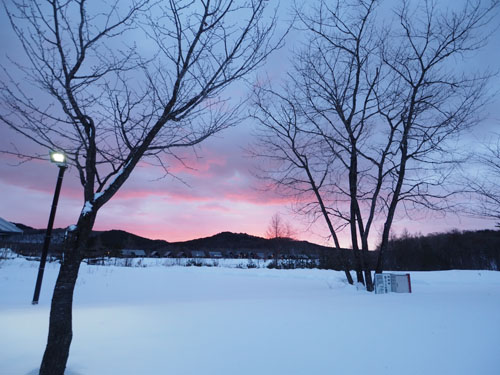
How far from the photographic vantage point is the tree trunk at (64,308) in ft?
8.81

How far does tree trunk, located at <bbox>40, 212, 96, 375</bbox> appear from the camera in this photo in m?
2.69

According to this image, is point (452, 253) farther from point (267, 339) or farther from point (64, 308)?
point (64, 308)

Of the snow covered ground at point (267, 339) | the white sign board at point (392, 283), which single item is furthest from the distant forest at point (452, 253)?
the snow covered ground at point (267, 339)

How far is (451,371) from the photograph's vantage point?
2938 mm

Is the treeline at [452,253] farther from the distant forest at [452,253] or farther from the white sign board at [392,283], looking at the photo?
the white sign board at [392,283]

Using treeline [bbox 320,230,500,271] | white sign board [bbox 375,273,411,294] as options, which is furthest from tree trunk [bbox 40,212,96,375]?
treeline [bbox 320,230,500,271]

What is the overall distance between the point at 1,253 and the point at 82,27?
23187mm

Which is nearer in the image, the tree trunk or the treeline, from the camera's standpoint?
the tree trunk

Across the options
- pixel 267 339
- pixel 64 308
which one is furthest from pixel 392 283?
pixel 64 308

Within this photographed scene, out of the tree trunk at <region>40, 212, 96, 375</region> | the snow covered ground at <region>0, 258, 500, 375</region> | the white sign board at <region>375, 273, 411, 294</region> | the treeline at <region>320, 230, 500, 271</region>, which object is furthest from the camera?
the treeline at <region>320, 230, 500, 271</region>

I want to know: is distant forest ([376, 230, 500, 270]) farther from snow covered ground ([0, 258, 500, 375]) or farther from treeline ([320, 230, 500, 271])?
snow covered ground ([0, 258, 500, 375])

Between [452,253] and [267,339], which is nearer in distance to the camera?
[267,339]

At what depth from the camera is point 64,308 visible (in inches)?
110

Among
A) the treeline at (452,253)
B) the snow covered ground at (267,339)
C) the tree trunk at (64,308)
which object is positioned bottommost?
the snow covered ground at (267,339)
